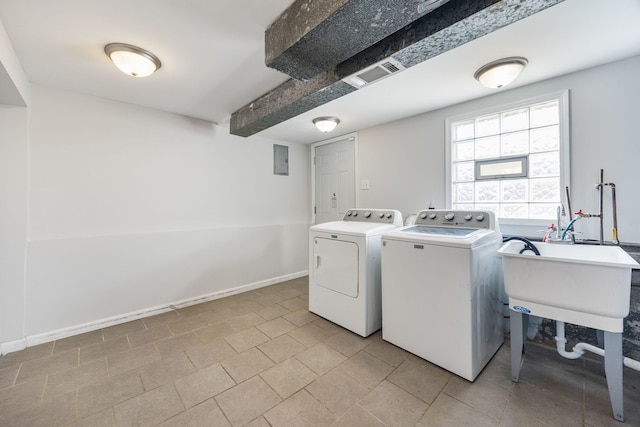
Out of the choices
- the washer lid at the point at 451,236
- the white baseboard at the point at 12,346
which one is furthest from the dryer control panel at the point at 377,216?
the white baseboard at the point at 12,346

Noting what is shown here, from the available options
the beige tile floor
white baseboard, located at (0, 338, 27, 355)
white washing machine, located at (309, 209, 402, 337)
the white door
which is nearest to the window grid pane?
white washing machine, located at (309, 209, 402, 337)

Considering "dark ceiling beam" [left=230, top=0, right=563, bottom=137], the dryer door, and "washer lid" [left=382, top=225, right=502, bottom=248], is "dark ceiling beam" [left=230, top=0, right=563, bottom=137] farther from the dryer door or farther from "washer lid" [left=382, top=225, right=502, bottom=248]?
the dryer door

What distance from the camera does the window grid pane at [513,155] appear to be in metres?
2.31

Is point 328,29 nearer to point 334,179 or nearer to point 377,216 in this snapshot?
point 377,216

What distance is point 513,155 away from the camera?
2504 millimetres

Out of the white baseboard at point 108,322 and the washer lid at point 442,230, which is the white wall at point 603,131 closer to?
the washer lid at point 442,230

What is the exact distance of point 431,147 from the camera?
303 cm

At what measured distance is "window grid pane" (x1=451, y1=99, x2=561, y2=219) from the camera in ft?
7.58

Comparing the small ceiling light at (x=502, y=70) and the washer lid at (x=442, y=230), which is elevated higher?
the small ceiling light at (x=502, y=70)

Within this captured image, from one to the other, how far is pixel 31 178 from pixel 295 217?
3.11 meters

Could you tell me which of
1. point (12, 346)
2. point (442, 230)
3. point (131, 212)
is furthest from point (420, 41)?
point (12, 346)

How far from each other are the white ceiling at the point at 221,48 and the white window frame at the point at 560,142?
0.17m

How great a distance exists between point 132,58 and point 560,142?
11.6ft

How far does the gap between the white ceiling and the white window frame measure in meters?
0.17
